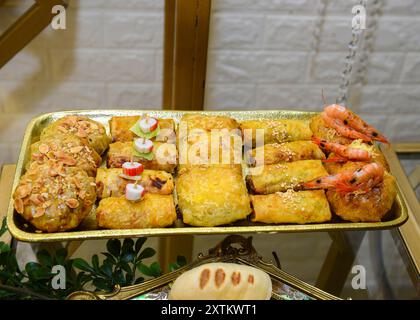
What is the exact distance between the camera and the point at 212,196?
1.24 m

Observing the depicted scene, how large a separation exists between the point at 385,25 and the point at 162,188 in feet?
3.16

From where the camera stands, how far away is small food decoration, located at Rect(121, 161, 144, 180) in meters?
1.26

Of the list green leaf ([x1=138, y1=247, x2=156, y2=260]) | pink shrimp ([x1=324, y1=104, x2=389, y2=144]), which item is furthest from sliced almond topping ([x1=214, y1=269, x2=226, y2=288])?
pink shrimp ([x1=324, y1=104, x2=389, y2=144])

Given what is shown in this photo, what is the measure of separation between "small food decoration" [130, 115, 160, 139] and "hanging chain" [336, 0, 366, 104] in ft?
2.53

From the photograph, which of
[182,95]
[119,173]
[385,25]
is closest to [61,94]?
[182,95]

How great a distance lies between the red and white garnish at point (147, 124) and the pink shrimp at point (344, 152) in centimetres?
44

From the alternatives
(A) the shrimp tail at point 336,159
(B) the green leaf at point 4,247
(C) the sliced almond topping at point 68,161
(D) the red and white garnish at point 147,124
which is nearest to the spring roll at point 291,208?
(A) the shrimp tail at point 336,159

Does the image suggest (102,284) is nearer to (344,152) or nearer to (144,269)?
(144,269)

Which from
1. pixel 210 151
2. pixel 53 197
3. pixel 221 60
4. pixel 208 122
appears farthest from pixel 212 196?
pixel 221 60

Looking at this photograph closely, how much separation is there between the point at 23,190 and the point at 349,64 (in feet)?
3.83

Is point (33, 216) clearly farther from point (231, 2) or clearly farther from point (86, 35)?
point (231, 2)

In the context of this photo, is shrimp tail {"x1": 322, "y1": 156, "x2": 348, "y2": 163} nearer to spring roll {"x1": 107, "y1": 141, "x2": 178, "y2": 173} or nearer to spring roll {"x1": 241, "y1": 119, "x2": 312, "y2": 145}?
spring roll {"x1": 241, "y1": 119, "x2": 312, "y2": 145}

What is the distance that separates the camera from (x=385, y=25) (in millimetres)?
1715
